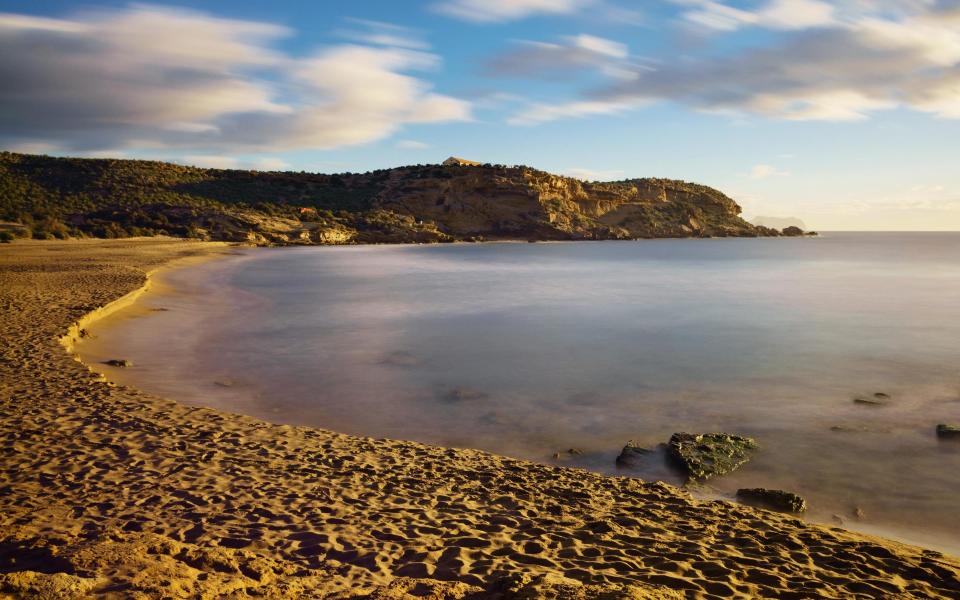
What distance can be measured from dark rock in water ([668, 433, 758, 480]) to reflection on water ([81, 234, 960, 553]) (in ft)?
0.80

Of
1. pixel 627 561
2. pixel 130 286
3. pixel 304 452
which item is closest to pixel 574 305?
pixel 130 286

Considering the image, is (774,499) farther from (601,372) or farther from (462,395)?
(601,372)

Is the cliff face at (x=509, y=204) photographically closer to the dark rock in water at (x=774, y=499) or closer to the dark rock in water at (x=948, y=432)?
the dark rock in water at (x=948, y=432)

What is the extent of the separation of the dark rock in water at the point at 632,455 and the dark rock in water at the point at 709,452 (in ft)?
1.14

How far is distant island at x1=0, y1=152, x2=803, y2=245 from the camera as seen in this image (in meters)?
63.0

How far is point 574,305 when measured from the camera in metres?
28.1

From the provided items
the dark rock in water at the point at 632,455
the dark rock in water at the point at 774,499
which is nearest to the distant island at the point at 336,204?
the dark rock in water at the point at 632,455

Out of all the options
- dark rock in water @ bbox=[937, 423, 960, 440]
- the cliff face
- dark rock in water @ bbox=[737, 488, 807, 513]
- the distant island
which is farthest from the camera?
the cliff face

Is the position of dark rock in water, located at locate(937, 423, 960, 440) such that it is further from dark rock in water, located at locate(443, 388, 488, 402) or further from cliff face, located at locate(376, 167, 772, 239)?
cliff face, located at locate(376, 167, 772, 239)

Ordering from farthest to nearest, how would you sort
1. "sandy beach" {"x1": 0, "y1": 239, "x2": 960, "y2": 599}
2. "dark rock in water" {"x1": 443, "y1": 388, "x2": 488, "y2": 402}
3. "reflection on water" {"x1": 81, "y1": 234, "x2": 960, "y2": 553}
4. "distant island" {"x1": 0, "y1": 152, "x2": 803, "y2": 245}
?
"distant island" {"x1": 0, "y1": 152, "x2": 803, "y2": 245}, "dark rock in water" {"x1": 443, "y1": 388, "x2": 488, "y2": 402}, "reflection on water" {"x1": 81, "y1": 234, "x2": 960, "y2": 553}, "sandy beach" {"x1": 0, "y1": 239, "x2": 960, "y2": 599}

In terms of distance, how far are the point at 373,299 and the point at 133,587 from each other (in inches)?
971

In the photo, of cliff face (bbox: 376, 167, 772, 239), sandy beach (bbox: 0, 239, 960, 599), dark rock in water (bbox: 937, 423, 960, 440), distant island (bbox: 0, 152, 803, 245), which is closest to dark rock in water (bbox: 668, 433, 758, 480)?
sandy beach (bbox: 0, 239, 960, 599)

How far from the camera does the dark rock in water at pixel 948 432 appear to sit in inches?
366

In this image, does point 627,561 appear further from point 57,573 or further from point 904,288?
point 904,288
